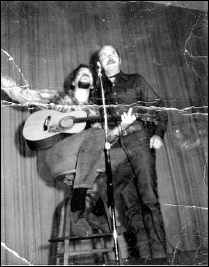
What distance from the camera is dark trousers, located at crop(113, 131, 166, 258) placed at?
155 cm

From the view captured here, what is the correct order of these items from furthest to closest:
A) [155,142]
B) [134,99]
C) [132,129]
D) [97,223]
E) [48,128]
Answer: [134,99]
[132,129]
[155,142]
[48,128]
[97,223]

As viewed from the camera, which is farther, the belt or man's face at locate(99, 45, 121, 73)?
man's face at locate(99, 45, 121, 73)

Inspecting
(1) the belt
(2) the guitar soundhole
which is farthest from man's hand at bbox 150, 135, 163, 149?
(2) the guitar soundhole

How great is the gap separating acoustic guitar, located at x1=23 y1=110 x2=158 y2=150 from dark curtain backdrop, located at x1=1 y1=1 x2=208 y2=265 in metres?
0.72

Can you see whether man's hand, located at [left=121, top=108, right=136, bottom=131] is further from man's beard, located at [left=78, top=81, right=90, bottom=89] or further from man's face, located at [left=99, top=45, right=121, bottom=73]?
man's face, located at [left=99, top=45, right=121, bottom=73]

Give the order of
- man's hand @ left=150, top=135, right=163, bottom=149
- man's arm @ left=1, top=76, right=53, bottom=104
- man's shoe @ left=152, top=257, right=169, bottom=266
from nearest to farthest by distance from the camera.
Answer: man's shoe @ left=152, top=257, right=169, bottom=266, man's hand @ left=150, top=135, right=163, bottom=149, man's arm @ left=1, top=76, right=53, bottom=104

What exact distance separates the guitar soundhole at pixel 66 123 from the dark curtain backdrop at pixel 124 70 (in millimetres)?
778

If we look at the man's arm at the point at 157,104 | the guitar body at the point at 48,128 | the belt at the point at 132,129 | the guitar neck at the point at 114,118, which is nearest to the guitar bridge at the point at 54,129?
the guitar body at the point at 48,128

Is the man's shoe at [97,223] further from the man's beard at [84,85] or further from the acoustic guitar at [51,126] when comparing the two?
the man's beard at [84,85]

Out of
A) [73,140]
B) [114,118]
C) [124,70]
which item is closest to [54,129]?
[73,140]

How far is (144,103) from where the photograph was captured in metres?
1.97

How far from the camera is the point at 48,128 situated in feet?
5.40

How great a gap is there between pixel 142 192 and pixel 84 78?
0.99 metres

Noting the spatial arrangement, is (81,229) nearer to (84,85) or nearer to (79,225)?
(79,225)
